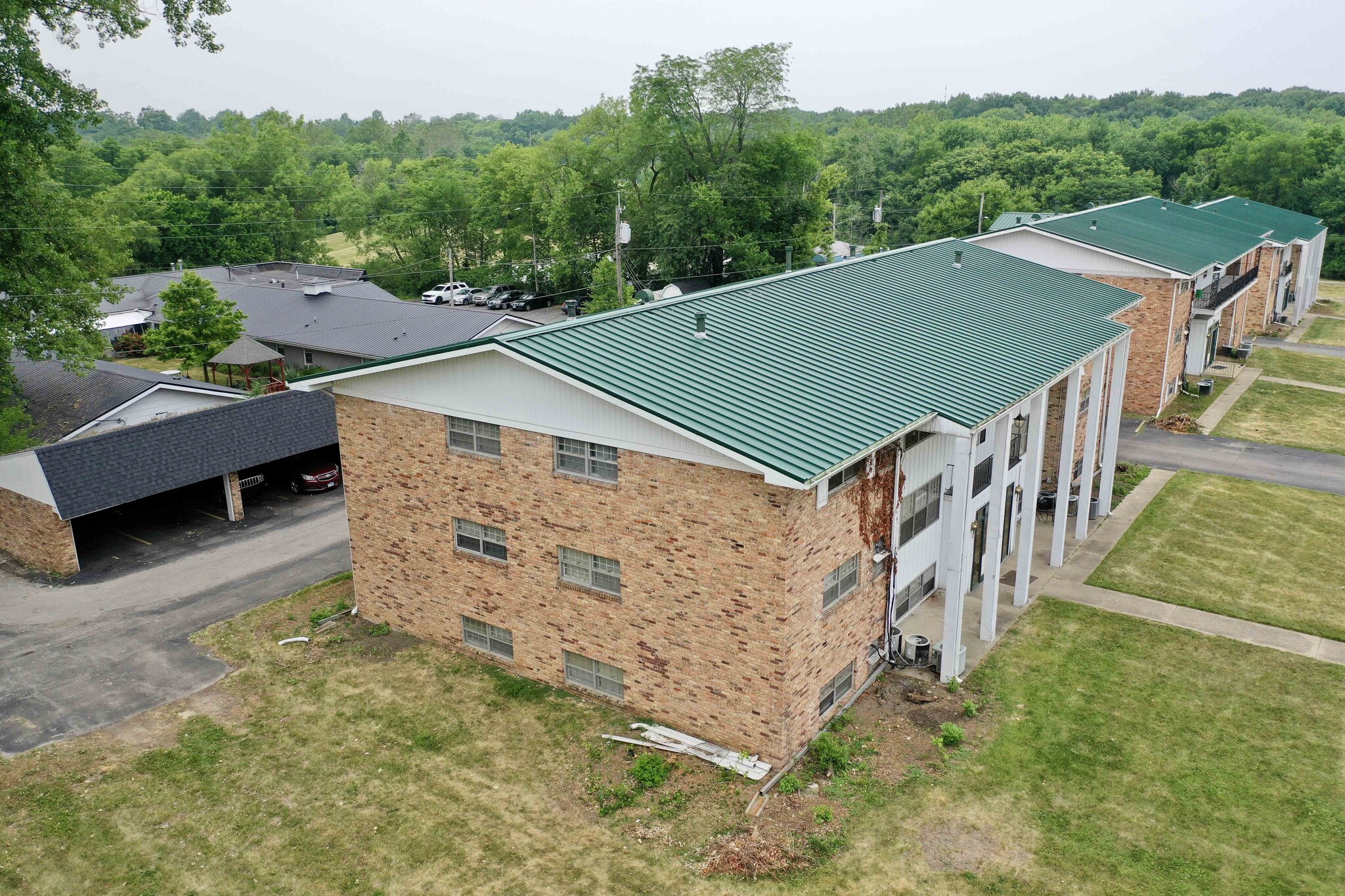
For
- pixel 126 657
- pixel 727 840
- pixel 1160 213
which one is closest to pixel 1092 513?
pixel 727 840

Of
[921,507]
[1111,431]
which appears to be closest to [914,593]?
[921,507]

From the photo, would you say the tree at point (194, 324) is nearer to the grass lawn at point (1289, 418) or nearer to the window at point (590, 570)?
the window at point (590, 570)

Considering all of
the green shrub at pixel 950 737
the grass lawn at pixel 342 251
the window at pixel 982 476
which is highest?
the window at pixel 982 476

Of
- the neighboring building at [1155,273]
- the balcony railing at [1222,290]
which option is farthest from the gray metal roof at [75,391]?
the balcony railing at [1222,290]

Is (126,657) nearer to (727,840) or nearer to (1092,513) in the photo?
(727,840)

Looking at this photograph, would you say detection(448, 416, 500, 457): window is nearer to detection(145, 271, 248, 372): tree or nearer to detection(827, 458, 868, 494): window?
detection(827, 458, 868, 494): window

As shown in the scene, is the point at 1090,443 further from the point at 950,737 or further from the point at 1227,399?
the point at 1227,399
